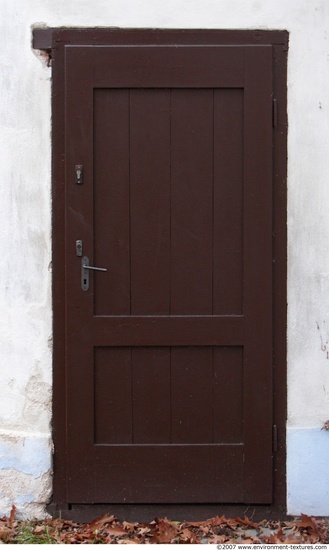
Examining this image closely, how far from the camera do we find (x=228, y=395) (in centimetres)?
456

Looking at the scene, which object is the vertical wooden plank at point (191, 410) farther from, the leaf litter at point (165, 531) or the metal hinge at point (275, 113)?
the metal hinge at point (275, 113)

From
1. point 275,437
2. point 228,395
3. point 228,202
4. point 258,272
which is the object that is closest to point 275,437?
point 275,437

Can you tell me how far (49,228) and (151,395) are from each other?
1.03 m

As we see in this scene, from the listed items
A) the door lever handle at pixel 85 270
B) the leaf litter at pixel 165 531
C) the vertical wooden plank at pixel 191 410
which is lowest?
the leaf litter at pixel 165 531

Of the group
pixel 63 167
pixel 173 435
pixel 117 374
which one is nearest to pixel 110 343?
pixel 117 374

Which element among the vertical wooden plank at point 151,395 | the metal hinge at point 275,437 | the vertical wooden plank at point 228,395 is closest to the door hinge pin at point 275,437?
the metal hinge at point 275,437

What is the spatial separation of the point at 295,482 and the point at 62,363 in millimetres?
1374

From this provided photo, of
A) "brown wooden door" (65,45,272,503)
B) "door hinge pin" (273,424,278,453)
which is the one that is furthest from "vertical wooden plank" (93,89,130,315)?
"door hinge pin" (273,424,278,453)

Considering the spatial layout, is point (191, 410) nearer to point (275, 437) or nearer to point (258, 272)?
point (275, 437)

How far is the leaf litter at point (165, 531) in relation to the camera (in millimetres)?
4285

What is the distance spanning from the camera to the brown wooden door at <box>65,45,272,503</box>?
4492 mm

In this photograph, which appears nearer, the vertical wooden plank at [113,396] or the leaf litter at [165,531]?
the leaf litter at [165,531]

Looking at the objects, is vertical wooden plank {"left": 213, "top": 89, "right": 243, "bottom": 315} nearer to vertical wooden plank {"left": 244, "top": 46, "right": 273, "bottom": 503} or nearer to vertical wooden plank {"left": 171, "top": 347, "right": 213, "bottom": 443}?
vertical wooden plank {"left": 244, "top": 46, "right": 273, "bottom": 503}

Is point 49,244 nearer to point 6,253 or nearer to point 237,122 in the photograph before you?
point 6,253
